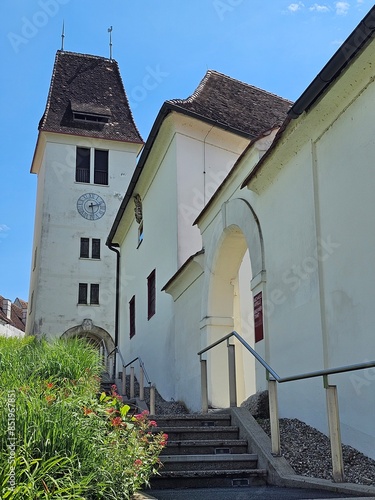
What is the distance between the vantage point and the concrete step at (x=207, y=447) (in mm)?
7598

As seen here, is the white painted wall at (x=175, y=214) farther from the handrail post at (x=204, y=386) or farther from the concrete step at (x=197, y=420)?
the concrete step at (x=197, y=420)

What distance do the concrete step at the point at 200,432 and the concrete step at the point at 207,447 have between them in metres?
0.33

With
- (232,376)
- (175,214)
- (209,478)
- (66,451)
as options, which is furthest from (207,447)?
(175,214)

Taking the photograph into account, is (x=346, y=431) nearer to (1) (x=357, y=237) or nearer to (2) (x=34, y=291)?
(1) (x=357, y=237)

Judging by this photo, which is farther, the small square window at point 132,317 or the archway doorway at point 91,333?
the archway doorway at point 91,333

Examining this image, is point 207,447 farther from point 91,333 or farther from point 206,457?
point 91,333

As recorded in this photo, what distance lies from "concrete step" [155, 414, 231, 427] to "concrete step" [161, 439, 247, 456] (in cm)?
88

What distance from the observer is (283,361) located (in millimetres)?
8852

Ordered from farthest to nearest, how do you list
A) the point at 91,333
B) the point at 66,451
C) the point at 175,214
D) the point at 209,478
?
the point at 91,333
the point at 175,214
the point at 209,478
the point at 66,451

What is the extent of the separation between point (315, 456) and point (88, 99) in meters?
32.5

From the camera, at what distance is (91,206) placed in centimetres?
3475

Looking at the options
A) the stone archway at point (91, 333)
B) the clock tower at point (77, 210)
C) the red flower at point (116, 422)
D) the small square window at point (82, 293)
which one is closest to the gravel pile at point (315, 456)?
the red flower at point (116, 422)

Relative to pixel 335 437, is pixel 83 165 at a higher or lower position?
higher

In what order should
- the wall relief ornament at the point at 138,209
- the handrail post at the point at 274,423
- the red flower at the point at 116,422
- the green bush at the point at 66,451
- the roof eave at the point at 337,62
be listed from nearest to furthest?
the green bush at the point at 66,451
the red flower at the point at 116,422
the roof eave at the point at 337,62
the handrail post at the point at 274,423
the wall relief ornament at the point at 138,209
